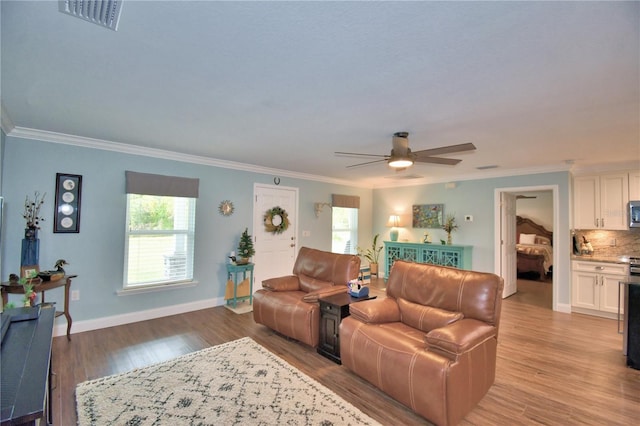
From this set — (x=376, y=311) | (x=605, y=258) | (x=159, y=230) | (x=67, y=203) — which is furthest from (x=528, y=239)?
(x=67, y=203)

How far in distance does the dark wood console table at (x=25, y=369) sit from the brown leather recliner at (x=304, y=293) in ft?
6.58

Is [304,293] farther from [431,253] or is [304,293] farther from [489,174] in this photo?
[489,174]

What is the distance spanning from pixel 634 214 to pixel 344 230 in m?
4.91

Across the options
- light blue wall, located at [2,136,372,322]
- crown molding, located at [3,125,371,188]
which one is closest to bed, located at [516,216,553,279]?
crown molding, located at [3,125,371,188]

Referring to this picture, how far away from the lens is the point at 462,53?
172cm

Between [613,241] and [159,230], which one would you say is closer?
[159,230]

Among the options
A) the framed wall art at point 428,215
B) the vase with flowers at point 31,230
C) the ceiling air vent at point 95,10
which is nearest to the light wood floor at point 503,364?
the vase with flowers at point 31,230

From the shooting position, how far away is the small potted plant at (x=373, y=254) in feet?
24.0

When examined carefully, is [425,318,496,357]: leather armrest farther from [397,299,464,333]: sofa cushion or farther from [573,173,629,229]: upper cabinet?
[573,173,629,229]: upper cabinet

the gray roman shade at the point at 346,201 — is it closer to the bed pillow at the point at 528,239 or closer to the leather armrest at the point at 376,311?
the leather armrest at the point at 376,311

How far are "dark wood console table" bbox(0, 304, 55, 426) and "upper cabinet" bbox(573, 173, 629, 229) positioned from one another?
6633 mm

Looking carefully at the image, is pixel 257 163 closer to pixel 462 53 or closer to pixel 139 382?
pixel 139 382

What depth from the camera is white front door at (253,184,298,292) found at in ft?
17.8

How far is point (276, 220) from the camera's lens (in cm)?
558
